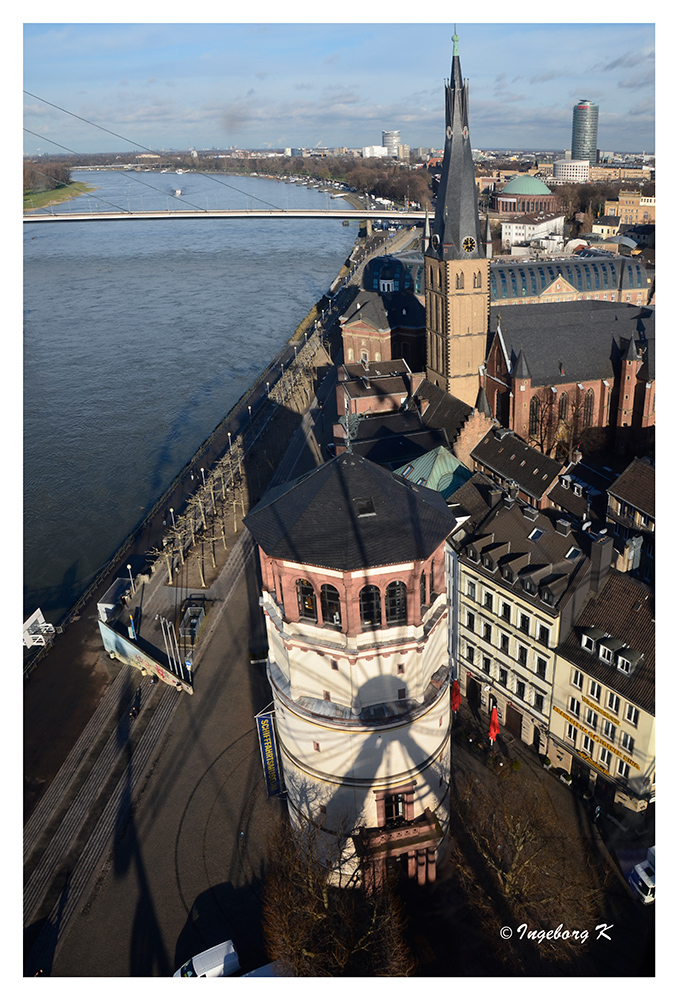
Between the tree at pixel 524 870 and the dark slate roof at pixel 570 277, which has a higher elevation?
the dark slate roof at pixel 570 277

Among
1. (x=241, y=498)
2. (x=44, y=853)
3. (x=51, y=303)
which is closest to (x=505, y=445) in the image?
(x=241, y=498)

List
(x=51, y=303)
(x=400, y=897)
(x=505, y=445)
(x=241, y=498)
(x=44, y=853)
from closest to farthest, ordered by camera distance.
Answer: (x=400, y=897) < (x=44, y=853) < (x=505, y=445) < (x=241, y=498) < (x=51, y=303)

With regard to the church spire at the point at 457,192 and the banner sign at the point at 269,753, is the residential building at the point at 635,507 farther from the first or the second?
the church spire at the point at 457,192

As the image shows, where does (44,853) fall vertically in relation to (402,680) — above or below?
below

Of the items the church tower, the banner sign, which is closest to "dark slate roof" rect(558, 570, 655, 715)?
the banner sign

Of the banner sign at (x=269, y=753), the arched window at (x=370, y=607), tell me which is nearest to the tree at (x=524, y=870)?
the banner sign at (x=269, y=753)

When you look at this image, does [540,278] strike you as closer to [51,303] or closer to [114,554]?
[114,554]

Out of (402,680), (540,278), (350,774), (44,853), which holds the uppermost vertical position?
(540,278)

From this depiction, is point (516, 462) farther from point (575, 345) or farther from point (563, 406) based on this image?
point (575, 345)
